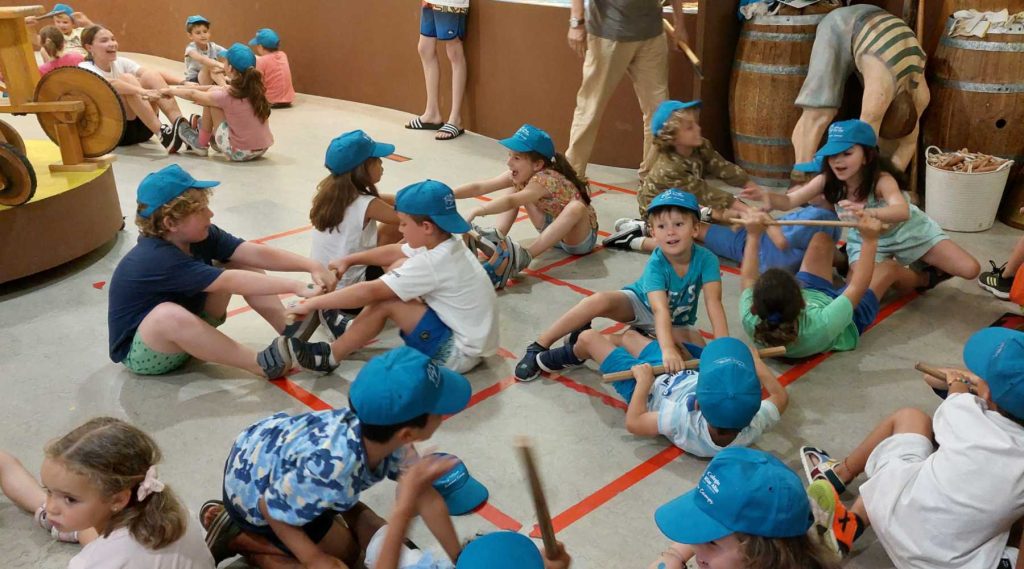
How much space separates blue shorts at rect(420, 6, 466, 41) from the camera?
21.5ft

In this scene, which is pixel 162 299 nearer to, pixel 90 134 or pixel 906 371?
pixel 90 134

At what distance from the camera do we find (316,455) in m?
2.09

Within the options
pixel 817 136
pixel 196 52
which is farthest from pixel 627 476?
pixel 196 52

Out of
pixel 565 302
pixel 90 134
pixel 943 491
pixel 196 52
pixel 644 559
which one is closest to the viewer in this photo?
pixel 943 491

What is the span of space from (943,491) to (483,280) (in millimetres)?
1776

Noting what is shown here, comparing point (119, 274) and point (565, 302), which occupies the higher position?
point (119, 274)

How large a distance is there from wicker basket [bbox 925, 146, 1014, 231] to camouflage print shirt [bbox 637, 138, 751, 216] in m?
1.12

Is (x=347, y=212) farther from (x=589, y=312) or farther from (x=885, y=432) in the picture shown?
(x=885, y=432)

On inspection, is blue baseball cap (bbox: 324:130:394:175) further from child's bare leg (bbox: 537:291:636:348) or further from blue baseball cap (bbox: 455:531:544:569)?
blue baseball cap (bbox: 455:531:544:569)

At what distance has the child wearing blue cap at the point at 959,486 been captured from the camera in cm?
218

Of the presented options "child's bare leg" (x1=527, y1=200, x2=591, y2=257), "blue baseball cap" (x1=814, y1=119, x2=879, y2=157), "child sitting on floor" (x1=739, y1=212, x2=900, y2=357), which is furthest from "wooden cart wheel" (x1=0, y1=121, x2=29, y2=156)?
"blue baseball cap" (x1=814, y1=119, x2=879, y2=157)

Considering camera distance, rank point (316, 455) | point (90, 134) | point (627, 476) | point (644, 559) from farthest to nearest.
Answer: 1. point (90, 134)
2. point (627, 476)
3. point (644, 559)
4. point (316, 455)

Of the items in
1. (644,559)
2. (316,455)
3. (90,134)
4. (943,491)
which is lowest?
(644,559)

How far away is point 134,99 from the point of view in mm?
6453
